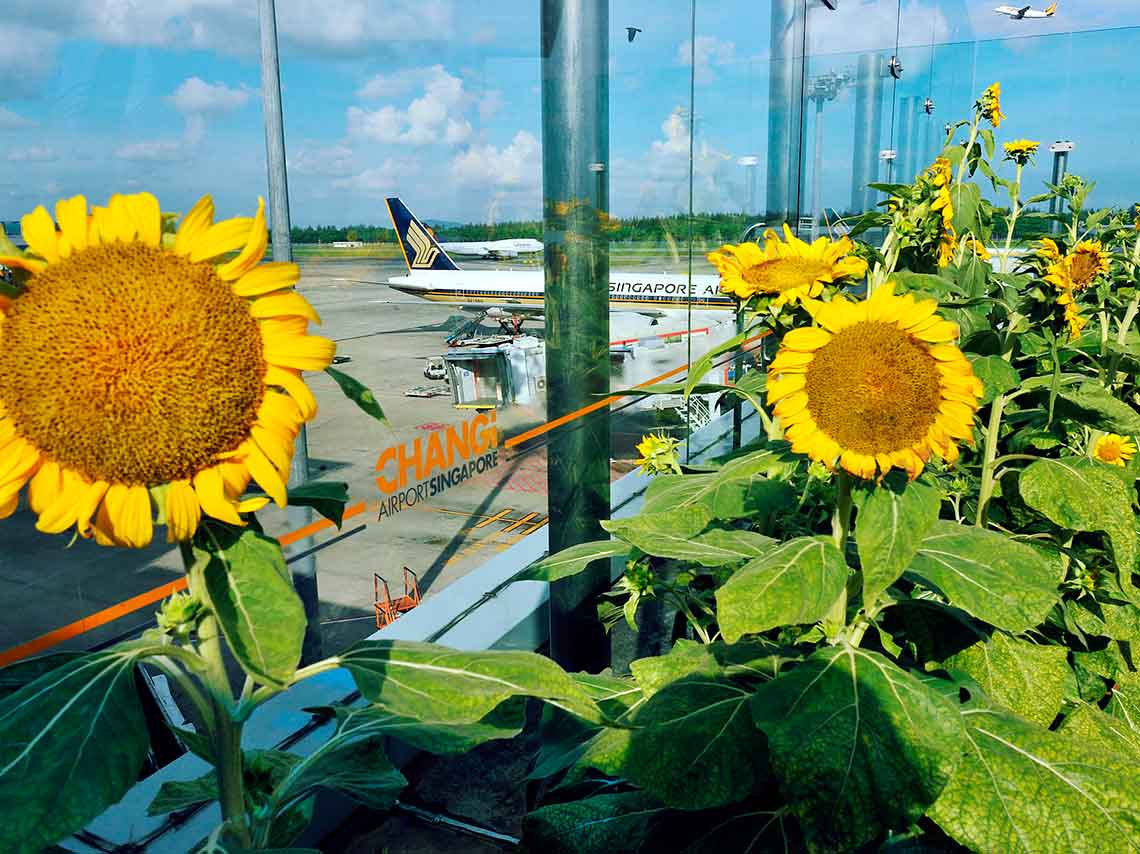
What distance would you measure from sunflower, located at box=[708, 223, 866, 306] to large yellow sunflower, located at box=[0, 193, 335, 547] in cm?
70

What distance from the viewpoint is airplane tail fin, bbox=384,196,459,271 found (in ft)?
5.96

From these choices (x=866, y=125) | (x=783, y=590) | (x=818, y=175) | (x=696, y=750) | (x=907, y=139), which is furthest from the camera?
(x=907, y=139)

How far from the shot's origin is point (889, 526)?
3.07 feet

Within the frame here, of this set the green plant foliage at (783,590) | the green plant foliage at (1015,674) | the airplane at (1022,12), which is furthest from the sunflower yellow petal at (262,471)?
the airplane at (1022,12)

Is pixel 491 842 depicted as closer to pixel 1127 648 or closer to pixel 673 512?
pixel 673 512

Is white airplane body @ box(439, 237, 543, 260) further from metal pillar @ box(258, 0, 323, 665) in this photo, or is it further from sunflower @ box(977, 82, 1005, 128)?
sunflower @ box(977, 82, 1005, 128)

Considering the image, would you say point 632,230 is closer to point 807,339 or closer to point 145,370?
point 807,339

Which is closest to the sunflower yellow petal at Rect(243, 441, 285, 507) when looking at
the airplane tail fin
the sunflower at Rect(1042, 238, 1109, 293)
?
the airplane tail fin

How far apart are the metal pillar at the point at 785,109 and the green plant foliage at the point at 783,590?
355cm

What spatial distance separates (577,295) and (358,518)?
2.90 ft

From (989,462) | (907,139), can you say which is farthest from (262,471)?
(907,139)

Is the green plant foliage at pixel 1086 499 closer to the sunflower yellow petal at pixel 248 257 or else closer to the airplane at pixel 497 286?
the airplane at pixel 497 286

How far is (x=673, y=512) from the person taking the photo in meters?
1.21

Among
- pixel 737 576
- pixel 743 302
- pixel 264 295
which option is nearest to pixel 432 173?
pixel 743 302
